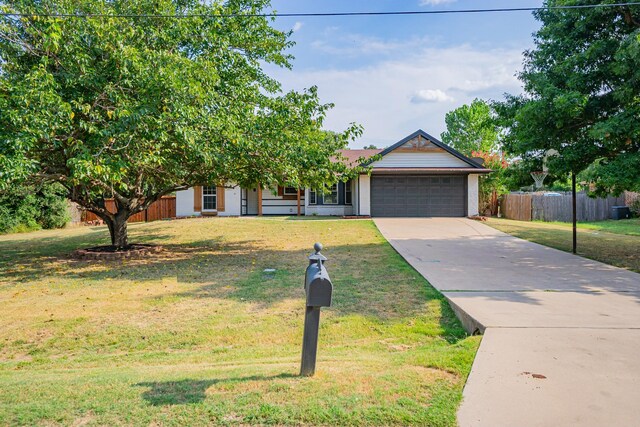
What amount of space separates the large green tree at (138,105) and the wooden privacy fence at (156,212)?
42.0ft

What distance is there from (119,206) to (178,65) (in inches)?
220

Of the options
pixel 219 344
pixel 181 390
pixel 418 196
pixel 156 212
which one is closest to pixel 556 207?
pixel 418 196

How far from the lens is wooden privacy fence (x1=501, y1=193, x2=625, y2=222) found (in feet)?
78.6

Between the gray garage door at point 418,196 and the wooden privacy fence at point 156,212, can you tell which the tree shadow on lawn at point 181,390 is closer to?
the gray garage door at point 418,196

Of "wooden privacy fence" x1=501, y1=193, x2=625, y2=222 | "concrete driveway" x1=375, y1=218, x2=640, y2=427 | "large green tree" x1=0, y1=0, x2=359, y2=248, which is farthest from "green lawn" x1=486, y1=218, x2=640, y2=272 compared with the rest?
"large green tree" x1=0, y1=0, x2=359, y2=248

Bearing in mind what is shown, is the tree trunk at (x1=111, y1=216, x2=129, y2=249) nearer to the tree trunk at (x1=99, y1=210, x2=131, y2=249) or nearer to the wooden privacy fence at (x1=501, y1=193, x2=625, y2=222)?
the tree trunk at (x1=99, y1=210, x2=131, y2=249)

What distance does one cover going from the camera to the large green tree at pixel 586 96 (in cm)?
915

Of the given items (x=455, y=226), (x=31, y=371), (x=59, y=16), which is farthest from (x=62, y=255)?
(x=455, y=226)

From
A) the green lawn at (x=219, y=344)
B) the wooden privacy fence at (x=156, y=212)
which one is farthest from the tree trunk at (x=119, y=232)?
the wooden privacy fence at (x=156, y=212)

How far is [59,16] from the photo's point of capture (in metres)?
8.77

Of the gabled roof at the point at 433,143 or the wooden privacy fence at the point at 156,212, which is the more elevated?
the gabled roof at the point at 433,143

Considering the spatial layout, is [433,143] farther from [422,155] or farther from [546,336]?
[546,336]

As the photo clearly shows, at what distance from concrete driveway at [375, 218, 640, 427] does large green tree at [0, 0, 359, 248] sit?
4870 millimetres

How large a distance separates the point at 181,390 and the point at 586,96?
1030 centimetres
